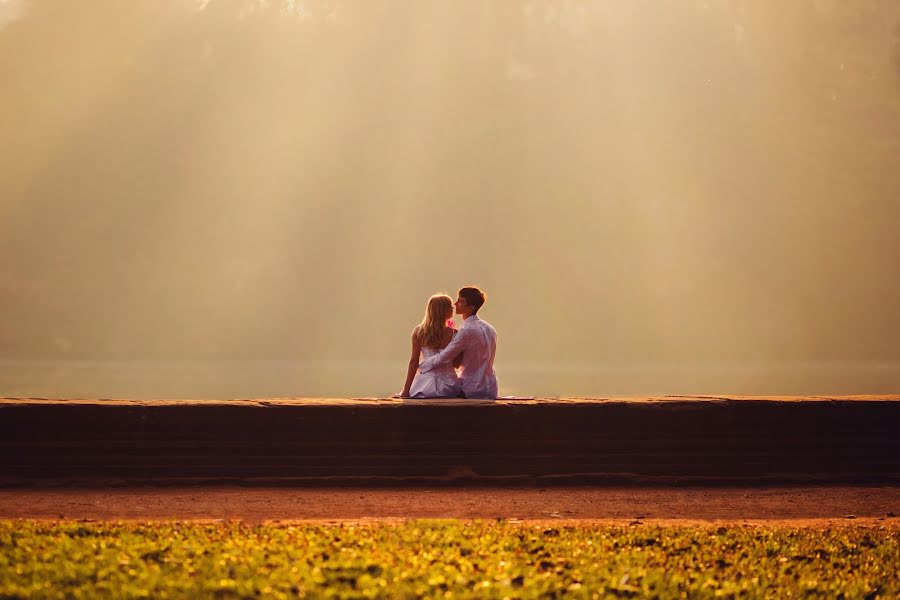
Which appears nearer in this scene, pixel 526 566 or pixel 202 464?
pixel 526 566

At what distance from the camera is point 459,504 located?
9.61 meters

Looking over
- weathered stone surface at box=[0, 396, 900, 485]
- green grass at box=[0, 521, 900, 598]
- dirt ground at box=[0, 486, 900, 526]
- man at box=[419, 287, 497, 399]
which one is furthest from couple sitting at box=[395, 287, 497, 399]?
green grass at box=[0, 521, 900, 598]

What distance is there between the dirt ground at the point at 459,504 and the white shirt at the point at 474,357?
179 centimetres

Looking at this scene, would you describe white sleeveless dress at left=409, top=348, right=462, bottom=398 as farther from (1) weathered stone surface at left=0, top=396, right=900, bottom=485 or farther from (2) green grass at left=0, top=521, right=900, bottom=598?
(2) green grass at left=0, top=521, right=900, bottom=598

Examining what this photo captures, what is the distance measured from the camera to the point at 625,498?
10.2 m

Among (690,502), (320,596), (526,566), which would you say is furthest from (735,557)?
(320,596)

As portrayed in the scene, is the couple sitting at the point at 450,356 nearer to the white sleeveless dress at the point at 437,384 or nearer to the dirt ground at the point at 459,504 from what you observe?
the white sleeveless dress at the point at 437,384

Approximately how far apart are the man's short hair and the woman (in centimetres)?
23

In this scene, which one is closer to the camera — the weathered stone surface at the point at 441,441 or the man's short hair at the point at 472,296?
the weathered stone surface at the point at 441,441

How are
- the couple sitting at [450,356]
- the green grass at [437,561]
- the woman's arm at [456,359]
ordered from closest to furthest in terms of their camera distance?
the green grass at [437,561]
the couple sitting at [450,356]
the woman's arm at [456,359]

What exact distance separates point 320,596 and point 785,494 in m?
6.60

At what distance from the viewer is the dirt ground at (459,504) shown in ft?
30.0

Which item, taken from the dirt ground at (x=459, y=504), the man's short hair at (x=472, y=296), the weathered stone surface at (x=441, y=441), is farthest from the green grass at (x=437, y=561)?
the man's short hair at (x=472, y=296)

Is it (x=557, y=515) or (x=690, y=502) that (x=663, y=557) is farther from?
(x=690, y=502)
